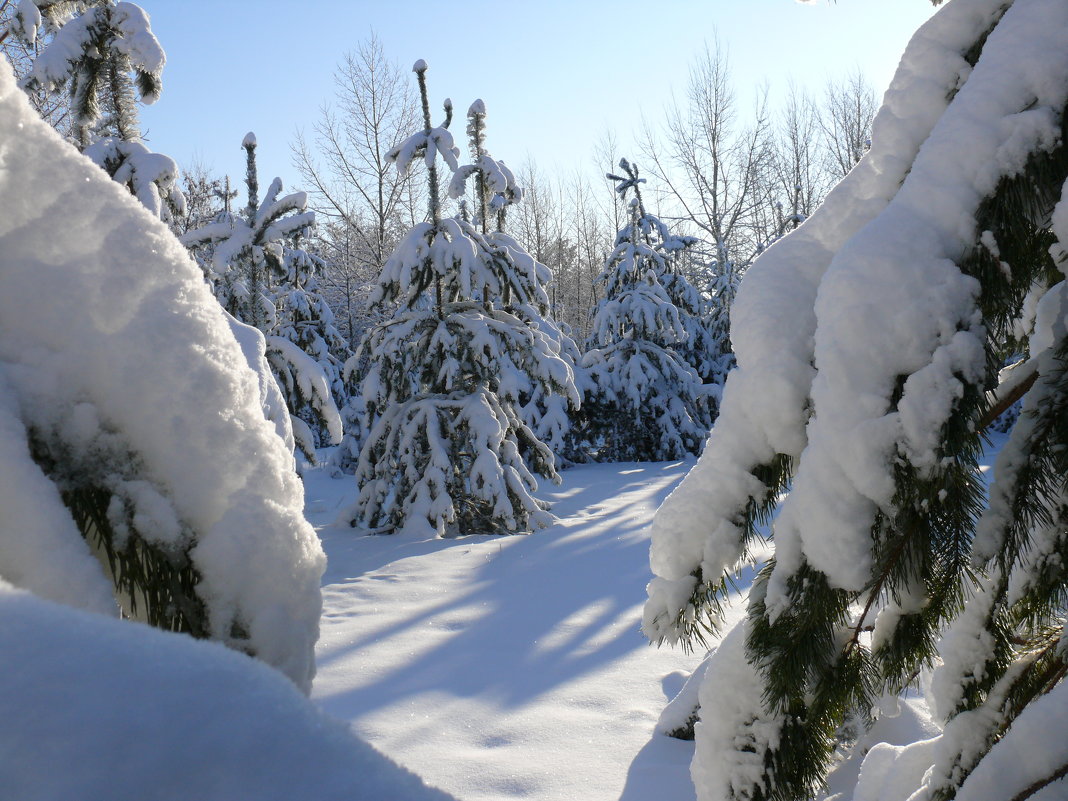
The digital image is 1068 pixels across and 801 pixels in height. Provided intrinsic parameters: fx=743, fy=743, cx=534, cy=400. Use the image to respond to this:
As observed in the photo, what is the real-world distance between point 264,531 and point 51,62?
7171 millimetres

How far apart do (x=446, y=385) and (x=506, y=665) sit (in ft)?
15.4

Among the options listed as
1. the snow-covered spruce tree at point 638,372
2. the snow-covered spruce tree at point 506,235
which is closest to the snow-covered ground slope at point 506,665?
the snow-covered spruce tree at point 506,235

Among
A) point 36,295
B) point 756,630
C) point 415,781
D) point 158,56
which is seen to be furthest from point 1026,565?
point 158,56

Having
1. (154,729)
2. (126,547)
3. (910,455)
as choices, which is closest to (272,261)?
(126,547)

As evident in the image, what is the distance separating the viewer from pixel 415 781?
0.47 meters

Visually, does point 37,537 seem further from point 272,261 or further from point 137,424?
point 272,261

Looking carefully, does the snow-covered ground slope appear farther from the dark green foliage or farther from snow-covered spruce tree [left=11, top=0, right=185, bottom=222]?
snow-covered spruce tree [left=11, top=0, right=185, bottom=222]

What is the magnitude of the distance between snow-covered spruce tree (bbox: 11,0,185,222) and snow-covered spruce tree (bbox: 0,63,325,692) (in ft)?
19.2

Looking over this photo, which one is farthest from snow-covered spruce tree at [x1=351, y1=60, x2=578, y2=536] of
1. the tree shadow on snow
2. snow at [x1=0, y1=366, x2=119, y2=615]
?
snow at [x1=0, y1=366, x2=119, y2=615]

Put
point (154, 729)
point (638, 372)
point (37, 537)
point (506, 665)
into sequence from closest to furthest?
point (154, 729)
point (37, 537)
point (506, 665)
point (638, 372)

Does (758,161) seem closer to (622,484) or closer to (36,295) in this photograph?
(622,484)

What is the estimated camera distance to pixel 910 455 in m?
0.99

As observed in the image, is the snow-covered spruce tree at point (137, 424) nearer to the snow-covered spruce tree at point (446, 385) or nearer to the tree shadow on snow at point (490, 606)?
the tree shadow on snow at point (490, 606)

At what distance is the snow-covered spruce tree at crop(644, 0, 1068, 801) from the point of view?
102 cm
